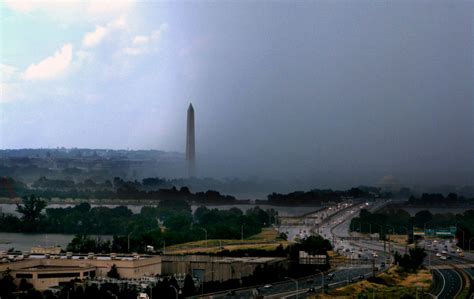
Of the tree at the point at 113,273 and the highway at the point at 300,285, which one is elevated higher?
the tree at the point at 113,273

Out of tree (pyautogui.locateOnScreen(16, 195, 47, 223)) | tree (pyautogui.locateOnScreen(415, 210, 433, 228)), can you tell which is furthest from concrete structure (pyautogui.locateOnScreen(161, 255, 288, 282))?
tree (pyautogui.locateOnScreen(16, 195, 47, 223))

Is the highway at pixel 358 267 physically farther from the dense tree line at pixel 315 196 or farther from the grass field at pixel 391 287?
the dense tree line at pixel 315 196

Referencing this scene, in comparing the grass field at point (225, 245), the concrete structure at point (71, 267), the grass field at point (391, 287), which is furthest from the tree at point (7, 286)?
the grass field at point (225, 245)

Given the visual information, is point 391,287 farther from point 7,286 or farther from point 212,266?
point 7,286

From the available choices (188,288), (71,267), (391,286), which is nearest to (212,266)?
(71,267)

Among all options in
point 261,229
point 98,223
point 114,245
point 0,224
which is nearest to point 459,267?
point 114,245
